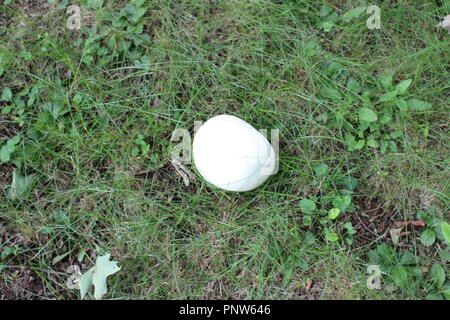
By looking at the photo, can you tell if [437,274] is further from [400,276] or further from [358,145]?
[358,145]

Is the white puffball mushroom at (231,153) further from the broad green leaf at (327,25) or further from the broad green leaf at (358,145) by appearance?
the broad green leaf at (327,25)

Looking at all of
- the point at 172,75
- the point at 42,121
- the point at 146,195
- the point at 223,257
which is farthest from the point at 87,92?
the point at 223,257

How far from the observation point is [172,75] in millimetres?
2514

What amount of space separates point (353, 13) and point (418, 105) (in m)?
0.67

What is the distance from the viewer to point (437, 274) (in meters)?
2.19

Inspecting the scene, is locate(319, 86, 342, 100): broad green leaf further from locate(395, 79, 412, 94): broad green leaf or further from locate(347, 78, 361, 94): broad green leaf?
locate(395, 79, 412, 94): broad green leaf

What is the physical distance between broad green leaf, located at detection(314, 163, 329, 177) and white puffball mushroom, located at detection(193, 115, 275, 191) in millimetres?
354

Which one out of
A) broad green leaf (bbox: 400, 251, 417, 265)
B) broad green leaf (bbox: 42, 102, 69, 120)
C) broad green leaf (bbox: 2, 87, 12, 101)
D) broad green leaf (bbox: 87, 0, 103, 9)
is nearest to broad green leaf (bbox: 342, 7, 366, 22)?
broad green leaf (bbox: 400, 251, 417, 265)

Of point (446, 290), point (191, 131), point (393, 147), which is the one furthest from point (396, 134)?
point (191, 131)

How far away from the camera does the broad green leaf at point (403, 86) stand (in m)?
2.36

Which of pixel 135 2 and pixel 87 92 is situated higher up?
pixel 135 2

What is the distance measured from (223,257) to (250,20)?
56.2 inches

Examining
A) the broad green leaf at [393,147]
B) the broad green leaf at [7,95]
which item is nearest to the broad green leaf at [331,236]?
the broad green leaf at [393,147]

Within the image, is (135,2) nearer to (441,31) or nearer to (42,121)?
(42,121)
